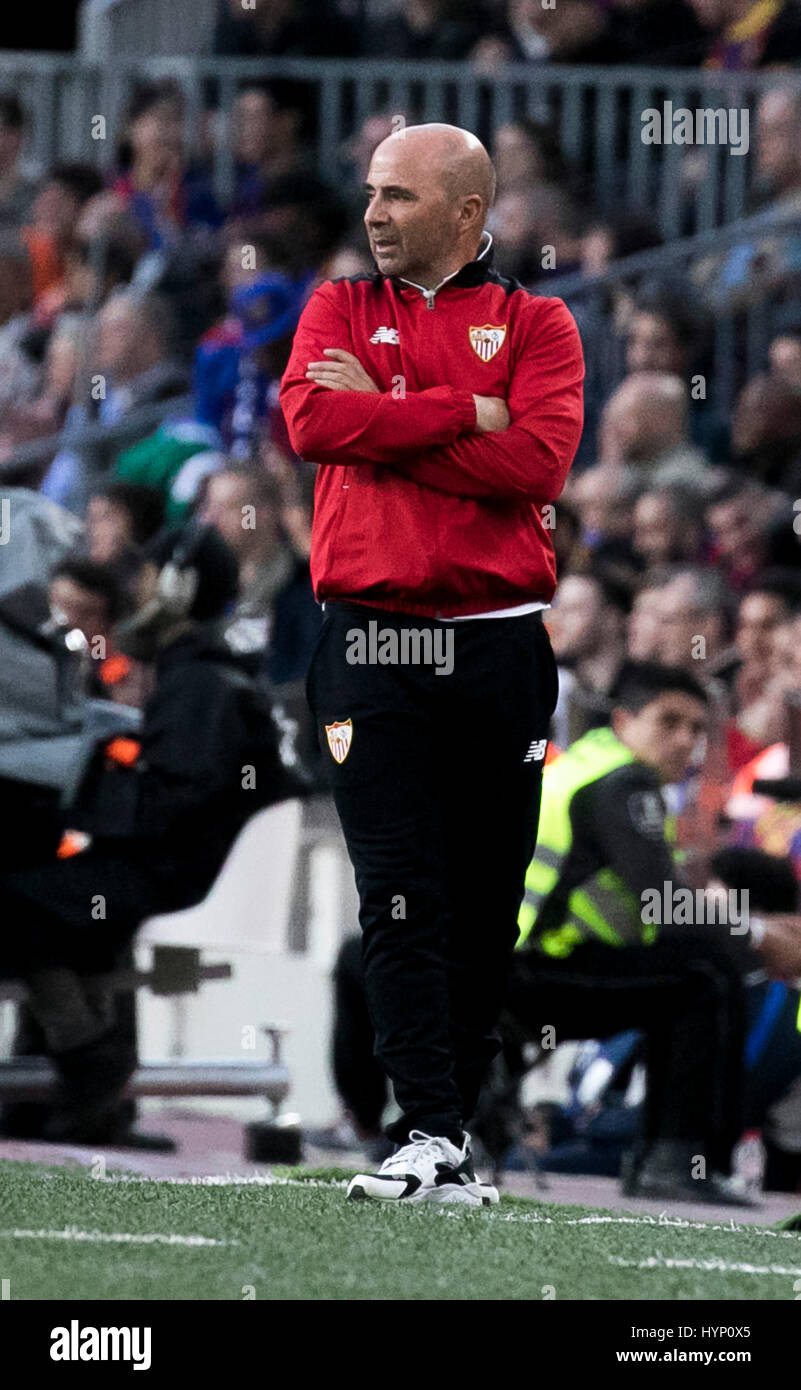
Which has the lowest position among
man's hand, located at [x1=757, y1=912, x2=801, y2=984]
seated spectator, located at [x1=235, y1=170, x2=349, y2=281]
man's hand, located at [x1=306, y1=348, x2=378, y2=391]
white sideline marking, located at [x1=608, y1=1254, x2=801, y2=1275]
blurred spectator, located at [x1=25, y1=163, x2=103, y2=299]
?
white sideline marking, located at [x1=608, y1=1254, x2=801, y2=1275]

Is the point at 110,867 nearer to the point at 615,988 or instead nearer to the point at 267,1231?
the point at 615,988

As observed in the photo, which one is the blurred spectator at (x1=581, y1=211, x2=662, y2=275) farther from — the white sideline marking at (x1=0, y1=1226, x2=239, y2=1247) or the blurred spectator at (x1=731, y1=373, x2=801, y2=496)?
the white sideline marking at (x1=0, y1=1226, x2=239, y2=1247)

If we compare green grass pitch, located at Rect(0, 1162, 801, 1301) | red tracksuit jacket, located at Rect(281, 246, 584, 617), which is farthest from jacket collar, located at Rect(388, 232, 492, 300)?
green grass pitch, located at Rect(0, 1162, 801, 1301)

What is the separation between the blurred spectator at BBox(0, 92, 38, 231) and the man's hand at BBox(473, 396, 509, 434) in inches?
383

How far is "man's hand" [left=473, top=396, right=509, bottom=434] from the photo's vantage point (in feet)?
15.5

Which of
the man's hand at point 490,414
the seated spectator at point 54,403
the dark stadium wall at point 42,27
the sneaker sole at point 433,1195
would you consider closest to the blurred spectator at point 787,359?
the seated spectator at point 54,403

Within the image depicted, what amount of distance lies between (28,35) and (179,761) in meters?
9.61

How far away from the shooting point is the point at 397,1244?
13.0 feet

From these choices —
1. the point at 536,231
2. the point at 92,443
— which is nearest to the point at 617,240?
the point at 536,231

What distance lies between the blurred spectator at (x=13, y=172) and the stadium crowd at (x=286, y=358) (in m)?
0.02

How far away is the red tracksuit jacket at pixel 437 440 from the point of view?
464cm

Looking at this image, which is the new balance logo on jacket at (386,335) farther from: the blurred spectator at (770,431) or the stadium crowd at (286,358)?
the blurred spectator at (770,431)

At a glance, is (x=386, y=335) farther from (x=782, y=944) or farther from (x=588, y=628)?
(x=588, y=628)
